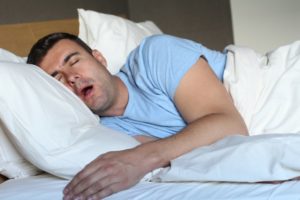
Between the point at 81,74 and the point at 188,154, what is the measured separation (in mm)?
459

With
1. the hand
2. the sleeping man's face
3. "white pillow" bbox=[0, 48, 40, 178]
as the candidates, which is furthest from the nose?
the hand

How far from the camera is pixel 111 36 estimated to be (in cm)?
149

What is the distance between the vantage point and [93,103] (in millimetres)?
1164

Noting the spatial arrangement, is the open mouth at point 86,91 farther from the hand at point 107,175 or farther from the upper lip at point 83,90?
the hand at point 107,175

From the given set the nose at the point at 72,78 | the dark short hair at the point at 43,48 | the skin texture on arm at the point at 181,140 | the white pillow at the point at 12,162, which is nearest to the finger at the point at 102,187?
the skin texture on arm at the point at 181,140

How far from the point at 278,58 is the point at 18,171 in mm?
772

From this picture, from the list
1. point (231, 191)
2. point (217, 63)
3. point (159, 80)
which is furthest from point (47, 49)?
point (231, 191)

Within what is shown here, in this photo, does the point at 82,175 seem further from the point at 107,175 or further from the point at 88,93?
the point at 88,93

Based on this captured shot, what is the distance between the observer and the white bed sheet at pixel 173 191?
0.68 metres

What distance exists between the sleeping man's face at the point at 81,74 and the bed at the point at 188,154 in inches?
3.7

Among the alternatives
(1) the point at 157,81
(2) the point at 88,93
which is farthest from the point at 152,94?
(2) the point at 88,93

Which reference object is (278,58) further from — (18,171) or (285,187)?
(18,171)

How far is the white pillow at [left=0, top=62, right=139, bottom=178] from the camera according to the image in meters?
0.91

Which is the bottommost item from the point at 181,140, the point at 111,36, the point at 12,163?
the point at 12,163
